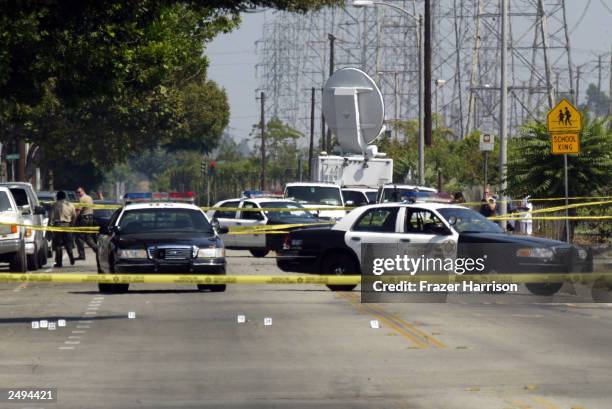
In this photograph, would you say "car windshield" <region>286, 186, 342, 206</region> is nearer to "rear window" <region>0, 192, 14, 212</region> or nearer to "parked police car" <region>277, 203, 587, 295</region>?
"rear window" <region>0, 192, 14, 212</region>

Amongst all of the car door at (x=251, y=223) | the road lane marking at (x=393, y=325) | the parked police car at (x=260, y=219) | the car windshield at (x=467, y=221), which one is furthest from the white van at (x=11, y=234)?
the car windshield at (x=467, y=221)

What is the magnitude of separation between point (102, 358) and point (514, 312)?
312 inches

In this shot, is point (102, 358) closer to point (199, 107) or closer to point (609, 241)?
point (609, 241)

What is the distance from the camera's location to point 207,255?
23594 mm

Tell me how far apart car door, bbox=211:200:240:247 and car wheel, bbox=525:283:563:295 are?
15.0m

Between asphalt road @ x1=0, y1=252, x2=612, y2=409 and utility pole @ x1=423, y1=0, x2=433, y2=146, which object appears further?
utility pole @ x1=423, y1=0, x2=433, y2=146

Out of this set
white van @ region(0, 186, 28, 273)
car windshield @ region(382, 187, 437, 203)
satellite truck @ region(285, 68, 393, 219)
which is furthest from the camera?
satellite truck @ region(285, 68, 393, 219)

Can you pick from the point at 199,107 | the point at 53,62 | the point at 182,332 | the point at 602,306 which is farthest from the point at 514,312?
the point at 199,107

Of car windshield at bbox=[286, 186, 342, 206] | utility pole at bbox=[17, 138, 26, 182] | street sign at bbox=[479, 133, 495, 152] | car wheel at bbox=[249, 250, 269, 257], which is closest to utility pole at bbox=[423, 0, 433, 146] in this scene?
car windshield at bbox=[286, 186, 342, 206]

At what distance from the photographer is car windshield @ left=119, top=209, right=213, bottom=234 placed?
24688 millimetres

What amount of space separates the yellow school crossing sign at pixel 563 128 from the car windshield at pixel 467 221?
4820mm

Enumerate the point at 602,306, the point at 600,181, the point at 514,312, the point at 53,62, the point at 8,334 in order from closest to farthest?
the point at 8,334 < the point at 514,312 < the point at 602,306 < the point at 53,62 < the point at 600,181

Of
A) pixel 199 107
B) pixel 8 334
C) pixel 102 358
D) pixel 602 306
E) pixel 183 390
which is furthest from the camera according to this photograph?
pixel 199 107

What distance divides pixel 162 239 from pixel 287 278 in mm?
4781
